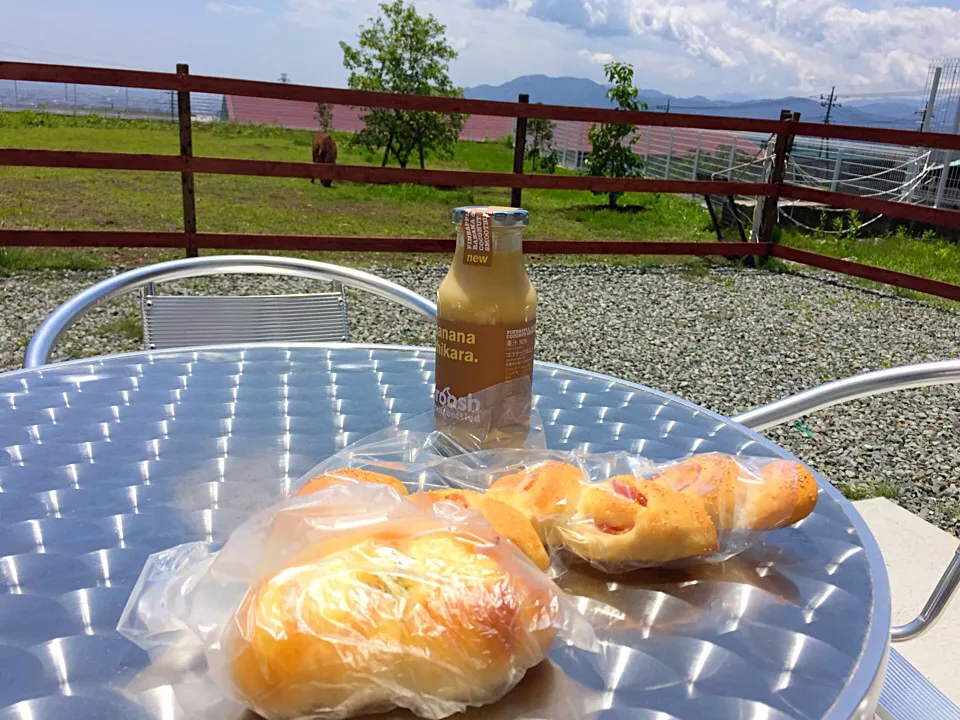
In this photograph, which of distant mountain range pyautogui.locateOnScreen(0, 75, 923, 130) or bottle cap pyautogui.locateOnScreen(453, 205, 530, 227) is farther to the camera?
distant mountain range pyautogui.locateOnScreen(0, 75, 923, 130)

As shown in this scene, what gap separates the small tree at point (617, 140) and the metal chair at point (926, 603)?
8.63 metres

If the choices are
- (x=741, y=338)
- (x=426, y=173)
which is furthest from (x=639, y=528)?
(x=426, y=173)

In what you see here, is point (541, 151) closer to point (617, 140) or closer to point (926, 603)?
point (617, 140)

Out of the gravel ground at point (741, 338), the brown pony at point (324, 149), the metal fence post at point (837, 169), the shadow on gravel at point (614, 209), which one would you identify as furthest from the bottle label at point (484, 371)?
the brown pony at point (324, 149)

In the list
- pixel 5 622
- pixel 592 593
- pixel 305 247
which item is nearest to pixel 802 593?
pixel 592 593

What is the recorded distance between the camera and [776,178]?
7.24m

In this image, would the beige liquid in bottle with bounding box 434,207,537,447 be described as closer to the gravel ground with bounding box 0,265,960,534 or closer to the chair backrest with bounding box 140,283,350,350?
the chair backrest with bounding box 140,283,350,350

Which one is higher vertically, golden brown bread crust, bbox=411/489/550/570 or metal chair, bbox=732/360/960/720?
golden brown bread crust, bbox=411/489/550/570

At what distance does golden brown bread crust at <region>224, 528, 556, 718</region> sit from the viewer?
575mm

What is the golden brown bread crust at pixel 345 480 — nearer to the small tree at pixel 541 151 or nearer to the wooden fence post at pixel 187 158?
the wooden fence post at pixel 187 158

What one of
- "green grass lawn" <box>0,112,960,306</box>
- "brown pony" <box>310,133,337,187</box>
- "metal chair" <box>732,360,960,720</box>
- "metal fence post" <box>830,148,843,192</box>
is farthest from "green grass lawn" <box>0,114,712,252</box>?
"metal chair" <box>732,360,960,720</box>

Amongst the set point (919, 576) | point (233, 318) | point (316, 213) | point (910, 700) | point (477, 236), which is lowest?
point (919, 576)

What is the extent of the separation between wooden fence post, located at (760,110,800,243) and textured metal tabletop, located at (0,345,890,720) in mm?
6328

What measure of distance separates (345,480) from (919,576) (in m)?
2.27
